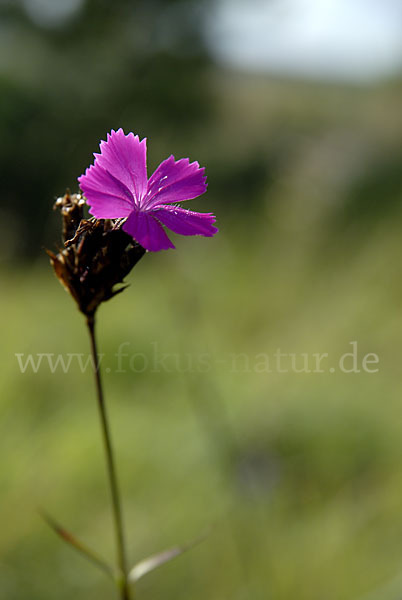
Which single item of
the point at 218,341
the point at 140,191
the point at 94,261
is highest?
the point at 140,191

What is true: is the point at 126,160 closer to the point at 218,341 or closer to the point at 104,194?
the point at 104,194

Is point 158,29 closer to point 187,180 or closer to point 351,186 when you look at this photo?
point 351,186

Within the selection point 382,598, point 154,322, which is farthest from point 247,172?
point 382,598

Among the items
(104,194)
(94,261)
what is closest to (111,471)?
(94,261)

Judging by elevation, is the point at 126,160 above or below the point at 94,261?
above

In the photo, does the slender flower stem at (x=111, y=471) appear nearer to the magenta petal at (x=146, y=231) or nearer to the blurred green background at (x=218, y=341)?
the magenta petal at (x=146, y=231)

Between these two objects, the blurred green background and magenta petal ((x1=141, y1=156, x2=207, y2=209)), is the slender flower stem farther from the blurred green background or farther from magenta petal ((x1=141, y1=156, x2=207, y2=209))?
the blurred green background

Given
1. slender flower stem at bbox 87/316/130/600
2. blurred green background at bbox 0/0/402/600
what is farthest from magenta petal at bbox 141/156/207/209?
blurred green background at bbox 0/0/402/600

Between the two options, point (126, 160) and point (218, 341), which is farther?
point (218, 341)
